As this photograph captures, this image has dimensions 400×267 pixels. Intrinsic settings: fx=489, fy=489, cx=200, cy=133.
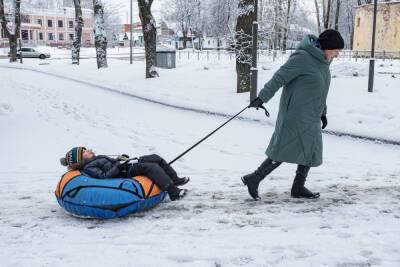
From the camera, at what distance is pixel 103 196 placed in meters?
4.86

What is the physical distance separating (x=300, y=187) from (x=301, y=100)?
1.03m

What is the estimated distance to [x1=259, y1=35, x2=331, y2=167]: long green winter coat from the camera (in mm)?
5082

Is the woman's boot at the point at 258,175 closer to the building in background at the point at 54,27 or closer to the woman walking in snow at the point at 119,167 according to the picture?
the woman walking in snow at the point at 119,167

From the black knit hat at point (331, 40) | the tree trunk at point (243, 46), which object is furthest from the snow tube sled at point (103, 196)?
the tree trunk at point (243, 46)

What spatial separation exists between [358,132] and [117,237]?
6377 mm

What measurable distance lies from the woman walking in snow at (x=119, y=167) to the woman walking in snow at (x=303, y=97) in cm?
117

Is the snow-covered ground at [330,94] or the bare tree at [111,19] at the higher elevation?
the bare tree at [111,19]

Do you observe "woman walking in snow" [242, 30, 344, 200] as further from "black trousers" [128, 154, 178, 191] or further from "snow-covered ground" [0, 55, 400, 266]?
"black trousers" [128, 154, 178, 191]

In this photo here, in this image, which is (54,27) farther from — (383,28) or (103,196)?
(103,196)

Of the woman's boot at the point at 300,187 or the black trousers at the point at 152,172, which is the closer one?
the black trousers at the point at 152,172

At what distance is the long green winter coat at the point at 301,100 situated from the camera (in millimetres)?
5082

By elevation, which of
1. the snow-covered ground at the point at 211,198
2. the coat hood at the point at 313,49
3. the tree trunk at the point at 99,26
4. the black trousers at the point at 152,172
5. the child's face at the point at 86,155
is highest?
the tree trunk at the point at 99,26

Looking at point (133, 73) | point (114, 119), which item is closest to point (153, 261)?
point (114, 119)

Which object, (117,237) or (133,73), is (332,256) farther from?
(133,73)
